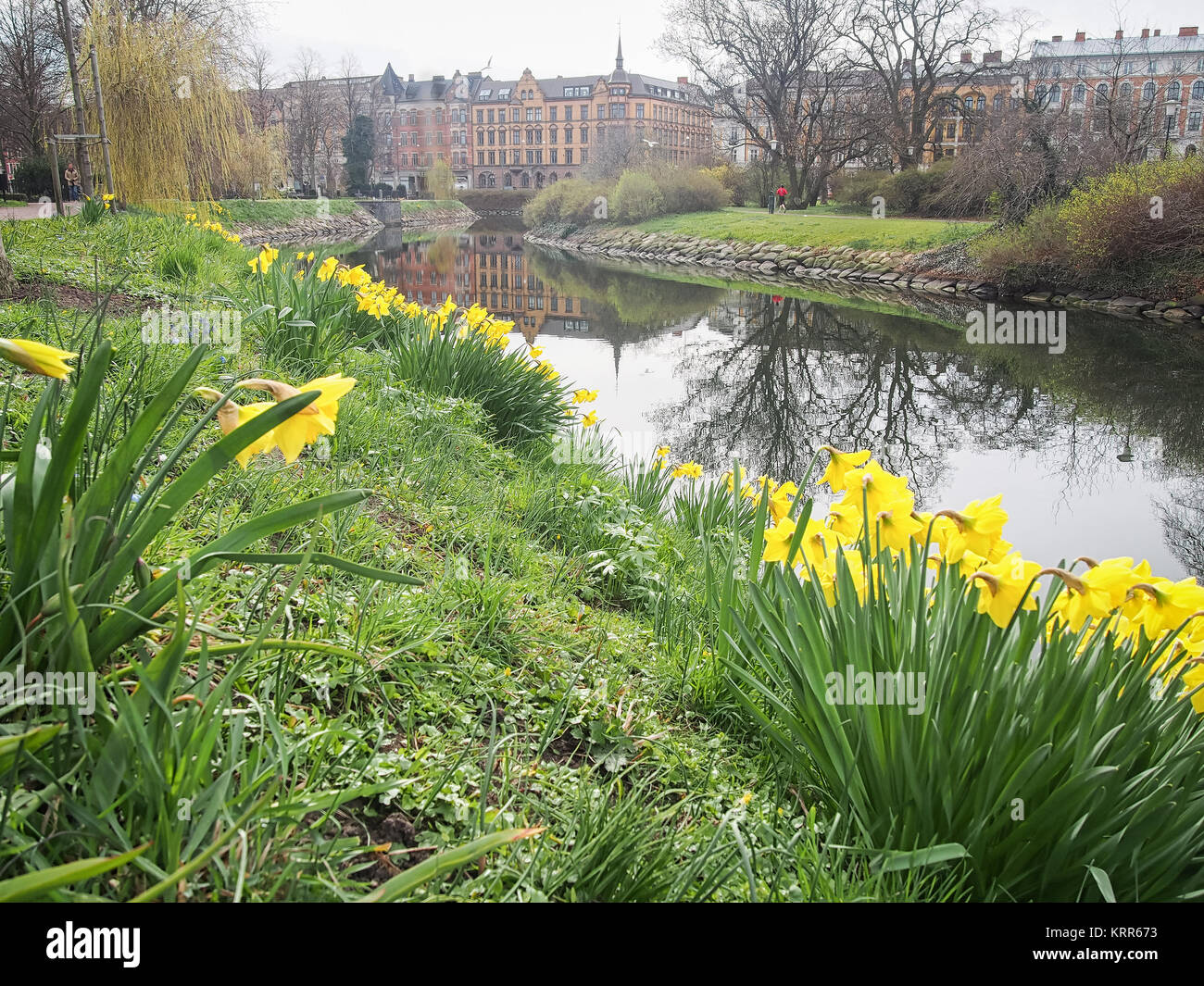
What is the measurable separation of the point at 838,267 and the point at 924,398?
46.4ft

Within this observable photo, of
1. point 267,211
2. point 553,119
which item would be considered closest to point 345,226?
point 267,211

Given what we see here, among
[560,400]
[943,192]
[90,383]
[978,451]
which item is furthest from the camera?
[943,192]

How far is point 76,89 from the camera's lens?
11.5 m

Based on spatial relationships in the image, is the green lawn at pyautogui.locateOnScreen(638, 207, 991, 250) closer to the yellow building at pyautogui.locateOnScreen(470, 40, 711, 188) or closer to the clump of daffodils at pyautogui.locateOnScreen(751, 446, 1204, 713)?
the clump of daffodils at pyautogui.locateOnScreen(751, 446, 1204, 713)

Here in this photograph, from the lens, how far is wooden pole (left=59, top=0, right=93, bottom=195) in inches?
448

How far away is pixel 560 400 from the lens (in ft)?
18.2

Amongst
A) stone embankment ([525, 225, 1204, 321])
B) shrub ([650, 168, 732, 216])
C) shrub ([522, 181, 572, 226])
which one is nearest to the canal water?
stone embankment ([525, 225, 1204, 321])

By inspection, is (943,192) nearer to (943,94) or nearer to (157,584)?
(943,94)

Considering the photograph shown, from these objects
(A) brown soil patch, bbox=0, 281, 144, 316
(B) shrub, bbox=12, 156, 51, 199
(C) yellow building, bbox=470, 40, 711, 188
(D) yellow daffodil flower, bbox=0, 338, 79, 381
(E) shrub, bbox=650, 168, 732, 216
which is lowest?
(D) yellow daffodil flower, bbox=0, 338, 79, 381

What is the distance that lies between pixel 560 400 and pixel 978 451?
4.04 m

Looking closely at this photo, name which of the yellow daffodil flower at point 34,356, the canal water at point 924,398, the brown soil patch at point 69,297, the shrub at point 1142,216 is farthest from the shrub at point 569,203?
the yellow daffodil flower at point 34,356

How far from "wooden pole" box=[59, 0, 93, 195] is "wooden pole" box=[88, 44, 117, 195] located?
0.22 metres

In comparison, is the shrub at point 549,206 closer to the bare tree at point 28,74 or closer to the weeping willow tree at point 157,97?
the bare tree at point 28,74

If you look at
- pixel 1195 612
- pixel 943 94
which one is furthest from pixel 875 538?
pixel 943 94
